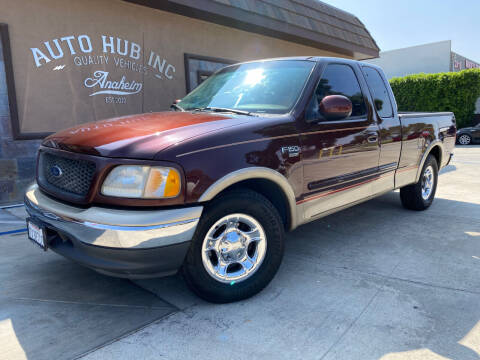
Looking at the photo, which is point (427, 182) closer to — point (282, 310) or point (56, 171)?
point (282, 310)

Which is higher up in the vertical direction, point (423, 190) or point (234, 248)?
point (234, 248)

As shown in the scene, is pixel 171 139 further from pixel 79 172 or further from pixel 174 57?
pixel 174 57

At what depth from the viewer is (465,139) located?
17891 mm

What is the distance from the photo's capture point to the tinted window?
425 cm

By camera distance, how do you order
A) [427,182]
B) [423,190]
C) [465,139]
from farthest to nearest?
[465,139]
[427,182]
[423,190]

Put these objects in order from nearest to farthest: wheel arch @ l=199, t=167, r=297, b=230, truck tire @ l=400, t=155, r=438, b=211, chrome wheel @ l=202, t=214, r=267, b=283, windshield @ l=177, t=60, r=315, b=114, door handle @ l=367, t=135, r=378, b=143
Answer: wheel arch @ l=199, t=167, r=297, b=230 → chrome wheel @ l=202, t=214, r=267, b=283 → windshield @ l=177, t=60, r=315, b=114 → door handle @ l=367, t=135, r=378, b=143 → truck tire @ l=400, t=155, r=438, b=211

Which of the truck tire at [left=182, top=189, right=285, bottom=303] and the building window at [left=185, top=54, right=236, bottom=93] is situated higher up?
the building window at [left=185, top=54, right=236, bottom=93]

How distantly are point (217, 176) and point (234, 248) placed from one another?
0.59 m

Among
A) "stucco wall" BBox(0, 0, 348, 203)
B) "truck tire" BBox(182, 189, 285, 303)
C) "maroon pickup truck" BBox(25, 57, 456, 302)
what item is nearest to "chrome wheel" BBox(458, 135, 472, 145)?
"stucco wall" BBox(0, 0, 348, 203)

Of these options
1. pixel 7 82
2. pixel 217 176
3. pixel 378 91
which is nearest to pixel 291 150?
pixel 217 176

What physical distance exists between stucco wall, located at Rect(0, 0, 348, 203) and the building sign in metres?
0.02

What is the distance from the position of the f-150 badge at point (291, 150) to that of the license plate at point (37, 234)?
1.84m

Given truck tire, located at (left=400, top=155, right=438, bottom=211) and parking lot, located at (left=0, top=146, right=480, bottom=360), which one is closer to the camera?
parking lot, located at (left=0, top=146, right=480, bottom=360)

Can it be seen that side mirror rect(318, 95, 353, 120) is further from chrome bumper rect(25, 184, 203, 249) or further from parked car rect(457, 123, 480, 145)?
parked car rect(457, 123, 480, 145)
